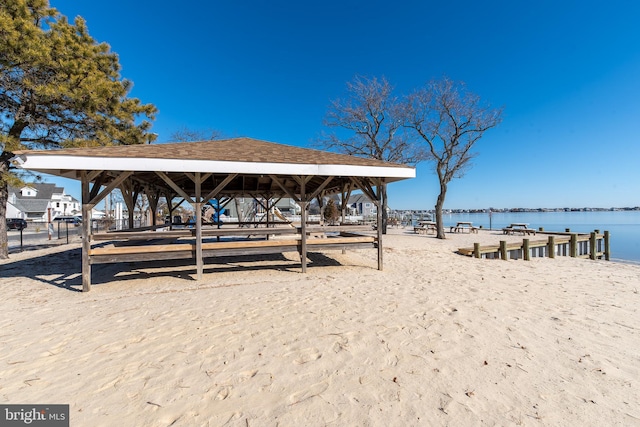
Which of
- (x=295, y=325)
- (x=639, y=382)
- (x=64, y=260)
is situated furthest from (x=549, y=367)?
(x=64, y=260)

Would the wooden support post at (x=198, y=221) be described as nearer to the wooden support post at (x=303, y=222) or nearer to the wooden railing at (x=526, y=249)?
the wooden support post at (x=303, y=222)

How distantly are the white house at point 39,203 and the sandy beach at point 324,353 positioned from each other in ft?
148

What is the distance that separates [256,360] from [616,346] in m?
4.33

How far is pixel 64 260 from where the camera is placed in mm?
9734

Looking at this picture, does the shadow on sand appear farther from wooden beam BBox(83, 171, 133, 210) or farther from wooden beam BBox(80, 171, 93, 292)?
wooden beam BBox(83, 171, 133, 210)

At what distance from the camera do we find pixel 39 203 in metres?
45.6

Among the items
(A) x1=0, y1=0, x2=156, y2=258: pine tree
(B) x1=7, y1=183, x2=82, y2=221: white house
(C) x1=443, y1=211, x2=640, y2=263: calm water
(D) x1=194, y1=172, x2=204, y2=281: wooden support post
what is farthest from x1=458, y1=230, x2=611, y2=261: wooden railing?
(B) x1=7, y1=183, x2=82, y2=221: white house

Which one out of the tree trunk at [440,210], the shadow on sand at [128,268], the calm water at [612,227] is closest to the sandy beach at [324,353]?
the shadow on sand at [128,268]

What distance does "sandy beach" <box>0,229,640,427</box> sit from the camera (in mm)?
2342

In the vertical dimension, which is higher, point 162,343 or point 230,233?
point 230,233

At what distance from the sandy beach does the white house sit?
45.2 metres

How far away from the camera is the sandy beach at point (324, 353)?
2.34m

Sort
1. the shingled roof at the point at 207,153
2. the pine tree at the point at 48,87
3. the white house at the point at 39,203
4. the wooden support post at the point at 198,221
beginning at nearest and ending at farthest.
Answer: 1. the shingled roof at the point at 207,153
2. the wooden support post at the point at 198,221
3. the pine tree at the point at 48,87
4. the white house at the point at 39,203

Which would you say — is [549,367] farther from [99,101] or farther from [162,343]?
[99,101]
